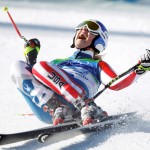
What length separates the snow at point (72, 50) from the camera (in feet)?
11.9

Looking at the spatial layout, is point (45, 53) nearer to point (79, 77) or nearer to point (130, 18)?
point (79, 77)

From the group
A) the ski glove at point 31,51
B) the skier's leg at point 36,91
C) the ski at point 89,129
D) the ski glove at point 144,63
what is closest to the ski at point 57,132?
the ski at point 89,129

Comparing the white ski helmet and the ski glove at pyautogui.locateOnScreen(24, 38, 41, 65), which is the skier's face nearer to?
the white ski helmet

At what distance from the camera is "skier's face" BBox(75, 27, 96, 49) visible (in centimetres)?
457

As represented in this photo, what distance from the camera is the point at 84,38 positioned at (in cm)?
458

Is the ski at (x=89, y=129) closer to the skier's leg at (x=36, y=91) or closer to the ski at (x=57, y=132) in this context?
the ski at (x=57, y=132)

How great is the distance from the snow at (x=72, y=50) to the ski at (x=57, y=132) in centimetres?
6

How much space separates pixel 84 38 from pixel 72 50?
3.07 meters

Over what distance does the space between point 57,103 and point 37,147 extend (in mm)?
581

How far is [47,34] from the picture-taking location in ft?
29.6

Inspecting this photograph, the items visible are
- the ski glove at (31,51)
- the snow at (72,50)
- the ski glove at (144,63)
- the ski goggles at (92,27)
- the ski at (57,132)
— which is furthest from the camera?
the ski glove at (31,51)

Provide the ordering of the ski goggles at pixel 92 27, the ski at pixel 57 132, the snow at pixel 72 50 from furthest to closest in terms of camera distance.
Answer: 1. the ski goggles at pixel 92 27
2. the snow at pixel 72 50
3. the ski at pixel 57 132

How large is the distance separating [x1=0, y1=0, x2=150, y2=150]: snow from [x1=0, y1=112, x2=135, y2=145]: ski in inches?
2.2

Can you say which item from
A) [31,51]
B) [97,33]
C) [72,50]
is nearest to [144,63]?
[97,33]
